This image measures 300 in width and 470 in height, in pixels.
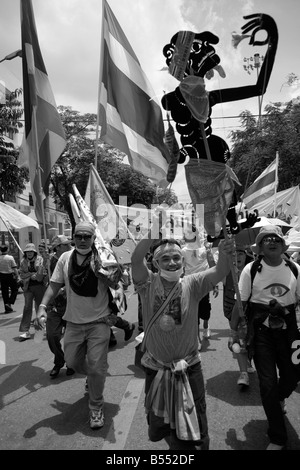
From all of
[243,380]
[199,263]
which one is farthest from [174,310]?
[199,263]

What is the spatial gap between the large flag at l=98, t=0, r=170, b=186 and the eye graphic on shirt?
2314 mm

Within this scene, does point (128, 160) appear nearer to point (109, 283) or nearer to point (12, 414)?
point (109, 283)

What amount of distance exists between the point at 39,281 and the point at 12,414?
10.2 feet

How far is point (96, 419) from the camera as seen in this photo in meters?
3.29

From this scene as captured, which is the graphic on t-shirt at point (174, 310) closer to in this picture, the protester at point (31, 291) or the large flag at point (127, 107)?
the large flag at point (127, 107)

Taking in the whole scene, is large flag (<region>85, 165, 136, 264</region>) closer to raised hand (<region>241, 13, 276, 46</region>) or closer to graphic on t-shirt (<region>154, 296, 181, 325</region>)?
graphic on t-shirt (<region>154, 296, 181, 325</region>)

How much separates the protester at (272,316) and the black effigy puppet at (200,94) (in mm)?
632

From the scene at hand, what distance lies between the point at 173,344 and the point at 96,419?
4.33 feet

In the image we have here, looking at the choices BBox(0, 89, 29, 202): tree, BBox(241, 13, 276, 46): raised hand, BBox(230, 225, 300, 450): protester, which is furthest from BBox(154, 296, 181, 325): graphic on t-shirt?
BBox(0, 89, 29, 202): tree

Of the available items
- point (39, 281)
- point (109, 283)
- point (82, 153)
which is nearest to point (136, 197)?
point (82, 153)

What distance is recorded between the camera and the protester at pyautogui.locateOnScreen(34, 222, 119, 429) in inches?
139

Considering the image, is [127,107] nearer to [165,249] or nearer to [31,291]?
[165,249]

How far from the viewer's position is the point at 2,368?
5008mm

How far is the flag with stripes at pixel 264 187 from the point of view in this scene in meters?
9.38
